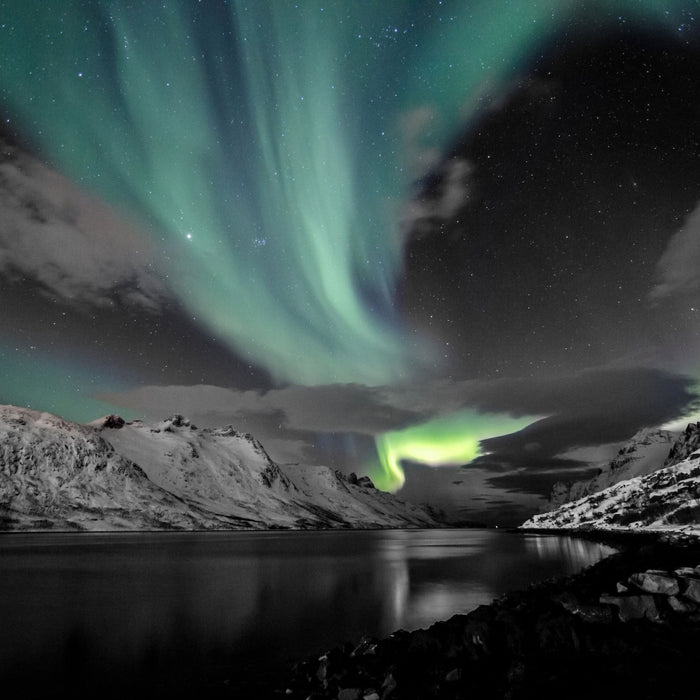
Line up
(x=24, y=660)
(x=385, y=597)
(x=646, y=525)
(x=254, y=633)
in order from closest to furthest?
(x=24, y=660) < (x=254, y=633) < (x=385, y=597) < (x=646, y=525)

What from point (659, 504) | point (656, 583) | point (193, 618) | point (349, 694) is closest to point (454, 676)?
point (349, 694)

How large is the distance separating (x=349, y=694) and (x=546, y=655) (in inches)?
305

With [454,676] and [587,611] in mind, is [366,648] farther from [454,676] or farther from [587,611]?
[587,611]

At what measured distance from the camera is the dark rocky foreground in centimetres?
1555

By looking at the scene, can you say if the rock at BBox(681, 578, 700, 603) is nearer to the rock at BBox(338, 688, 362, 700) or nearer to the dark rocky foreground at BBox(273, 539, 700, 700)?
the dark rocky foreground at BBox(273, 539, 700, 700)

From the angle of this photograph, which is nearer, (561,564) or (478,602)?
(478,602)

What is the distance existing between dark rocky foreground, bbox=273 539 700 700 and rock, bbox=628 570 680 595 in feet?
0.14

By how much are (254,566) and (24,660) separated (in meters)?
58.3

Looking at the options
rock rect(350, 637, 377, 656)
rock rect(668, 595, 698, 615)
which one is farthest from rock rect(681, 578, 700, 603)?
rock rect(350, 637, 377, 656)

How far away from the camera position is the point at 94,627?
103ft

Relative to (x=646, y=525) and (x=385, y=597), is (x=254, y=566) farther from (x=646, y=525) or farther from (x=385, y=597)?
(x=646, y=525)

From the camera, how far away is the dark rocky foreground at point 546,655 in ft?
51.0

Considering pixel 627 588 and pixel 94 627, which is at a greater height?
pixel 627 588

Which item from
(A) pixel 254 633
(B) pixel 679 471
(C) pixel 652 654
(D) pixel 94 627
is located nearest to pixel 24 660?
(D) pixel 94 627
